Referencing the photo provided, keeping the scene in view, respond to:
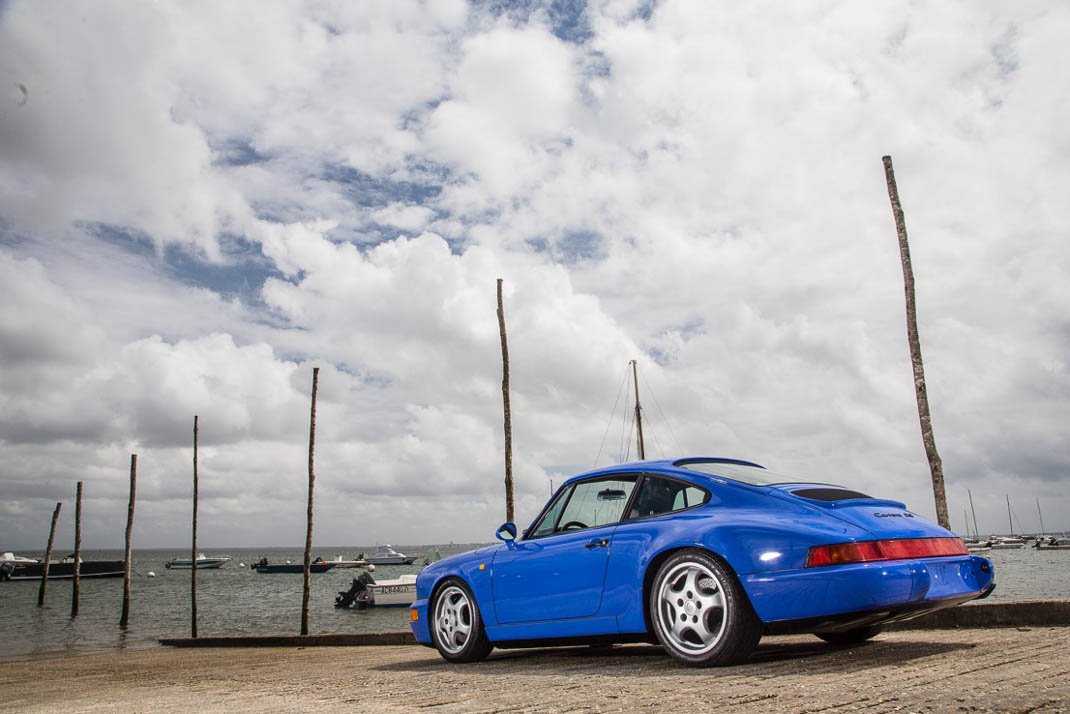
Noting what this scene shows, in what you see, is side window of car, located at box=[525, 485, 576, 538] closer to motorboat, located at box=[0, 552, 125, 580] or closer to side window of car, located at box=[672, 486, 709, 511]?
side window of car, located at box=[672, 486, 709, 511]

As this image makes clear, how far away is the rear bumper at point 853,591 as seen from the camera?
4293mm

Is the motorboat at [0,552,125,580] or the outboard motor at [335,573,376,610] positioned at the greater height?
the motorboat at [0,552,125,580]

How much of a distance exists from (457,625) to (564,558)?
1.55m

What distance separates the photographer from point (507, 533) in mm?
6391

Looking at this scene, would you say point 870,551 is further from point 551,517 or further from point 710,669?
point 551,517

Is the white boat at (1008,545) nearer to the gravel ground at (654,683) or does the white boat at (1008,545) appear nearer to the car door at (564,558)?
the gravel ground at (654,683)

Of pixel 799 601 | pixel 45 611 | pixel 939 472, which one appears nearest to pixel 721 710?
pixel 799 601

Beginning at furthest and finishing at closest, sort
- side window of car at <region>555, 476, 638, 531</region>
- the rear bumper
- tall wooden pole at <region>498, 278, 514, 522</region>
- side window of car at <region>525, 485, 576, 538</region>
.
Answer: tall wooden pole at <region>498, 278, 514, 522</region>
side window of car at <region>525, 485, 576, 538</region>
side window of car at <region>555, 476, 638, 531</region>
the rear bumper

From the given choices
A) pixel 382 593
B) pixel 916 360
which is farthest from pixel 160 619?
pixel 916 360

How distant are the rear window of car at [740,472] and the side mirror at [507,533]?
1565 millimetres

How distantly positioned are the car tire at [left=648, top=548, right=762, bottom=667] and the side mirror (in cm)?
165

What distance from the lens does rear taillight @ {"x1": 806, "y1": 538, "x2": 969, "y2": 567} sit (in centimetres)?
435

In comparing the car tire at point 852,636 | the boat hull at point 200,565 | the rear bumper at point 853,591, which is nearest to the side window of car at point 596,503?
the rear bumper at point 853,591

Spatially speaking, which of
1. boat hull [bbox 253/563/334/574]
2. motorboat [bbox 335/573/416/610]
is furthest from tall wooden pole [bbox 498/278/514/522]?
boat hull [bbox 253/563/334/574]
